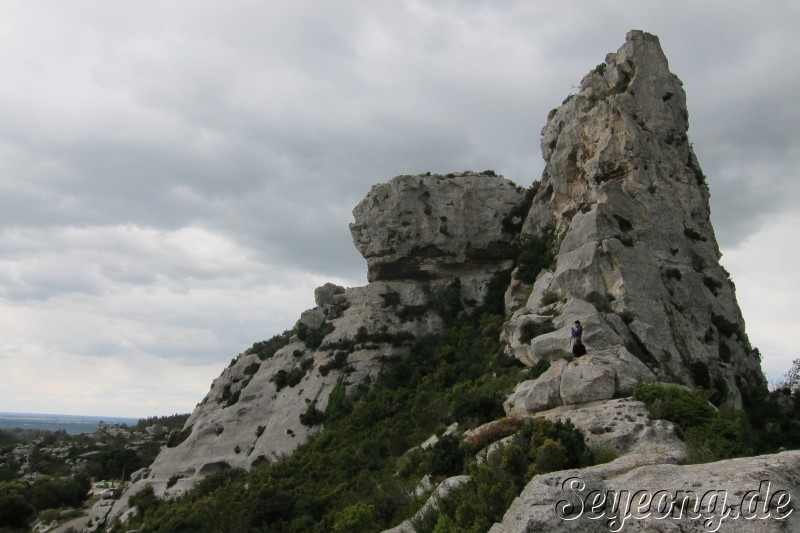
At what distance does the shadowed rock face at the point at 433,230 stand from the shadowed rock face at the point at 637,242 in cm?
375

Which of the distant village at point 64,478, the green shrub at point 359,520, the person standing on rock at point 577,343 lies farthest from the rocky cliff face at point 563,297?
the distant village at point 64,478

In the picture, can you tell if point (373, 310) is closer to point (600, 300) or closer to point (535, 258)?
point (535, 258)

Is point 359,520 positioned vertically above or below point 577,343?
below

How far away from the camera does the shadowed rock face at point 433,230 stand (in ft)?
156

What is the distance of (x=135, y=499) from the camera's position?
40875mm

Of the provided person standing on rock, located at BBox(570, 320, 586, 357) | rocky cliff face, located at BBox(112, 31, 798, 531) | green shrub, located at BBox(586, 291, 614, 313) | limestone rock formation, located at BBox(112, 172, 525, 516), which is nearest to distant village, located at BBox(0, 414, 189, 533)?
limestone rock formation, located at BBox(112, 172, 525, 516)

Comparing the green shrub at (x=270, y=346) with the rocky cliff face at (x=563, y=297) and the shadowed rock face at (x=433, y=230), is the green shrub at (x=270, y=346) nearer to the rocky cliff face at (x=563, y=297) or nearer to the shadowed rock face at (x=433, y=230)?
the rocky cliff face at (x=563, y=297)

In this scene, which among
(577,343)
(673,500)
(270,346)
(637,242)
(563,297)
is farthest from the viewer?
(270,346)

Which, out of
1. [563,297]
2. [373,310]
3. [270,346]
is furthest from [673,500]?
[270,346]

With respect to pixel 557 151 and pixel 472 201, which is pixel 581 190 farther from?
pixel 472 201

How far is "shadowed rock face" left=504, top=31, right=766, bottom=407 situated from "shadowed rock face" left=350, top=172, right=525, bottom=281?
3.75m

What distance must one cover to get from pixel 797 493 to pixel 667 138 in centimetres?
3267

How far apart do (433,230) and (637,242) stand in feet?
60.4

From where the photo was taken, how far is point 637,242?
31859mm
